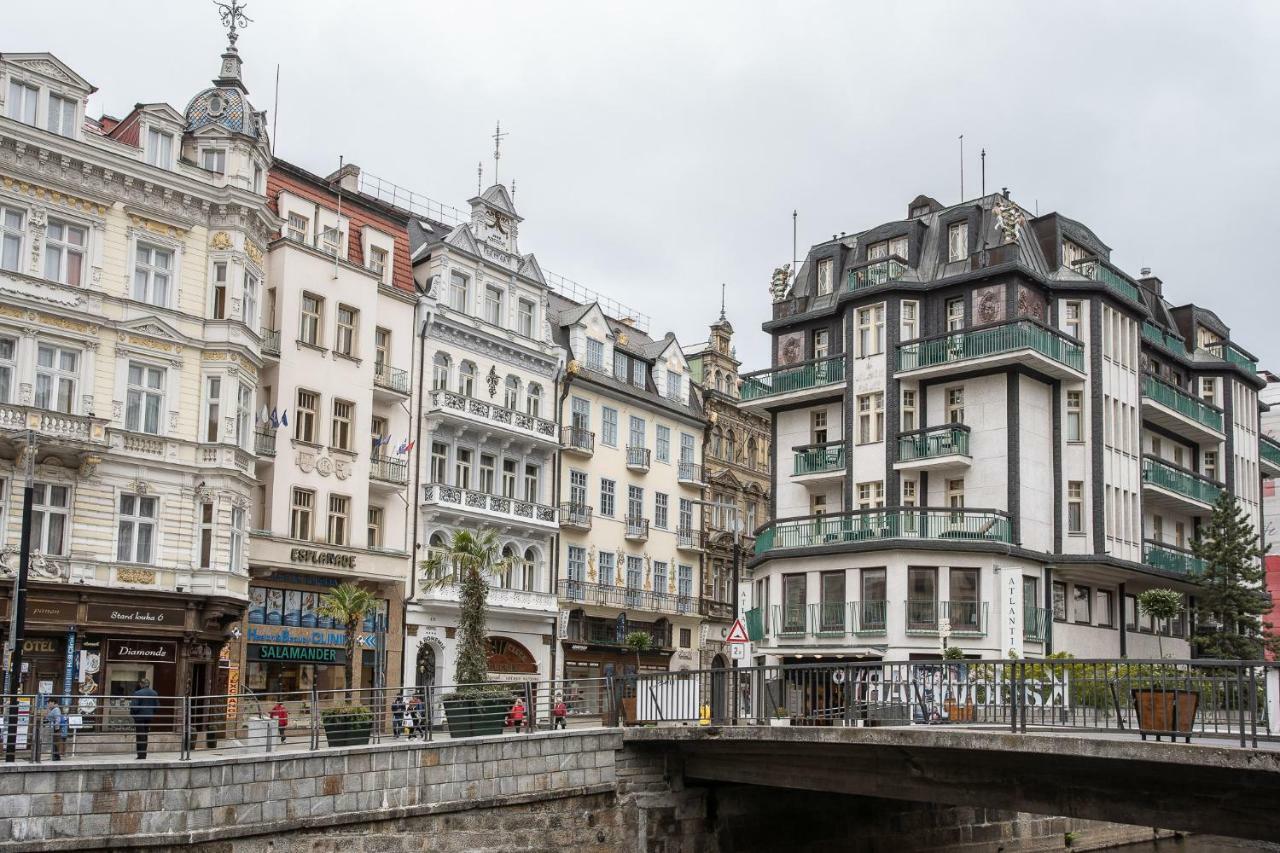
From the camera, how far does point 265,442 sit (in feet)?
145

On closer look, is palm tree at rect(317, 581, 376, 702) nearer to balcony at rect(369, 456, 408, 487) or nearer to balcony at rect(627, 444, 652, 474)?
balcony at rect(369, 456, 408, 487)

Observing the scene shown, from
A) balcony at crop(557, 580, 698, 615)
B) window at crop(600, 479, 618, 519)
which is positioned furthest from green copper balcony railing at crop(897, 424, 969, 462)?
window at crop(600, 479, 618, 519)

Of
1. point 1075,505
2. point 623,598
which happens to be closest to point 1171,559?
point 1075,505

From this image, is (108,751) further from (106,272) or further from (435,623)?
(435,623)

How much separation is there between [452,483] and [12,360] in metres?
20.3

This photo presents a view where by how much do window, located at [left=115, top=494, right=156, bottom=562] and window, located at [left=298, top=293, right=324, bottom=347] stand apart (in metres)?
9.85

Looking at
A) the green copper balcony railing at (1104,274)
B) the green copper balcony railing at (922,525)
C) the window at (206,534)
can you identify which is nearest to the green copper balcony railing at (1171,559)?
the green copper balcony railing at (922,525)

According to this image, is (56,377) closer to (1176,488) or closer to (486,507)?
(486,507)

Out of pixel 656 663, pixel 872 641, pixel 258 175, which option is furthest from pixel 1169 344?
pixel 258 175

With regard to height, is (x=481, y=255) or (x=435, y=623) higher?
(x=481, y=255)

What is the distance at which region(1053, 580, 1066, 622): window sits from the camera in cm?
4422

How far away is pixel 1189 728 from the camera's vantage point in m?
20.1

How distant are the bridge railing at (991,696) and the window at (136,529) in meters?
15.3

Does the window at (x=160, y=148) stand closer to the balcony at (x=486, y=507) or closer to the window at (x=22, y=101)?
the window at (x=22, y=101)
